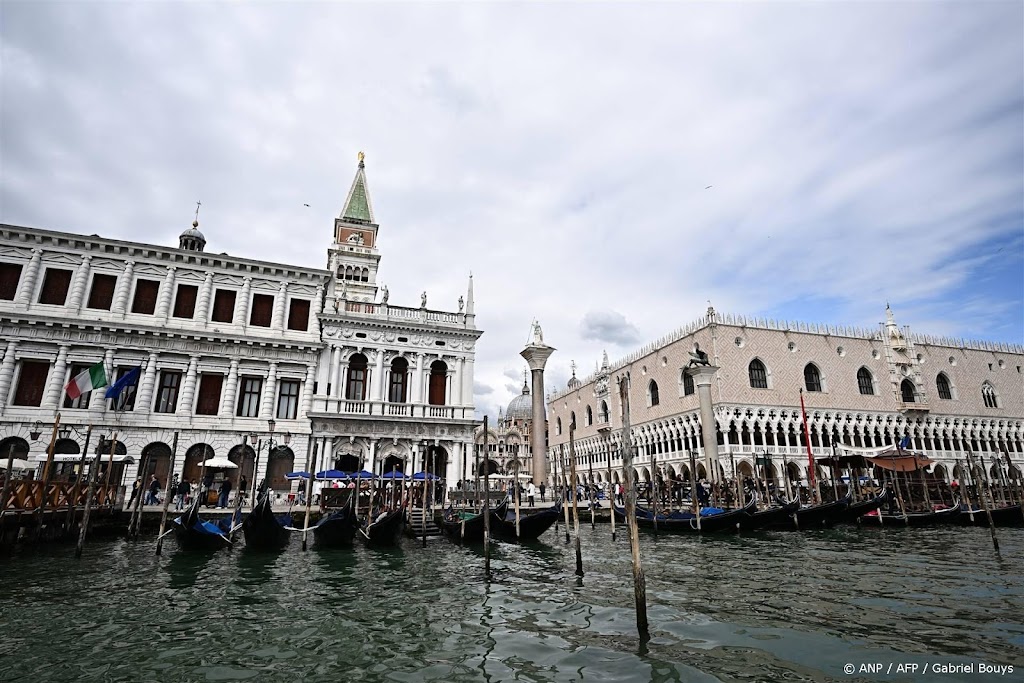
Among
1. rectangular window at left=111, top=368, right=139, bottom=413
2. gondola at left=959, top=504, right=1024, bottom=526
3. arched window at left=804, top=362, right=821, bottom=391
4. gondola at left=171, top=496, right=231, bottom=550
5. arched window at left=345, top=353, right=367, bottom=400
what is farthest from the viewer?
arched window at left=804, top=362, right=821, bottom=391

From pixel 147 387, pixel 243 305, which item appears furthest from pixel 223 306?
pixel 147 387

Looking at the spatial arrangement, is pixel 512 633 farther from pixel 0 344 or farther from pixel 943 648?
pixel 0 344

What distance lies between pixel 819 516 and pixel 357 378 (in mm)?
17583

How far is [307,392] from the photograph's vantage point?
21.7 m

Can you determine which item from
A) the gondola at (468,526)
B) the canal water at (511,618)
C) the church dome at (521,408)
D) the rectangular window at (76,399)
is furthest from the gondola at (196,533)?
the church dome at (521,408)

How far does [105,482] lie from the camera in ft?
53.2

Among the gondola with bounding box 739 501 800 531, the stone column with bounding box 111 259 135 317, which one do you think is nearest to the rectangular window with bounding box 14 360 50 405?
the stone column with bounding box 111 259 135 317

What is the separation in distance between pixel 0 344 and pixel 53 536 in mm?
9469

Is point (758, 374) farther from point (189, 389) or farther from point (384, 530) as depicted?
point (189, 389)

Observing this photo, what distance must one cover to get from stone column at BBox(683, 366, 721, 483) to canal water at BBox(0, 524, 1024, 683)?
14.8m

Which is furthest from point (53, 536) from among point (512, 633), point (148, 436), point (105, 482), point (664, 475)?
point (664, 475)

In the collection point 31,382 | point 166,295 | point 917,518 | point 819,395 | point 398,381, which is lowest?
point 917,518

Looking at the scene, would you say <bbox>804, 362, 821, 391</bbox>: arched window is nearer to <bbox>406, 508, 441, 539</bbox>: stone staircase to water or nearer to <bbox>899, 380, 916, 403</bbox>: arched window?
<bbox>899, 380, 916, 403</bbox>: arched window

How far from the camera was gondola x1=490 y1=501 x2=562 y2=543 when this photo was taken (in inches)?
609
